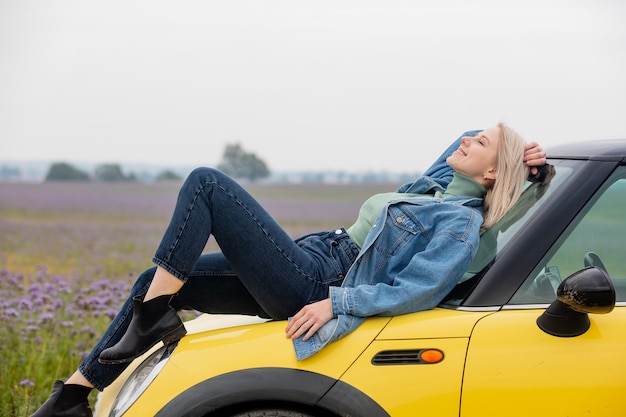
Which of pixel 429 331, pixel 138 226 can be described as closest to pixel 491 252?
pixel 429 331

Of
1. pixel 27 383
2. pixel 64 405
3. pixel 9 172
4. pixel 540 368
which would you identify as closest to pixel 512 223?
pixel 540 368

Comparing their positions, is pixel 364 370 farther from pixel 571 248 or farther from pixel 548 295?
pixel 571 248

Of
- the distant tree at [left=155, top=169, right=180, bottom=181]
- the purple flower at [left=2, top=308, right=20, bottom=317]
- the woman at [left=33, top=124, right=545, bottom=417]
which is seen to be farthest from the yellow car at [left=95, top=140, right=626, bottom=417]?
the distant tree at [left=155, top=169, right=180, bottom=181]

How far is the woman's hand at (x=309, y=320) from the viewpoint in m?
2.48

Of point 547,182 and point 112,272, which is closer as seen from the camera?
point 547,182

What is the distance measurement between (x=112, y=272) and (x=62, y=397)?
4.79 m

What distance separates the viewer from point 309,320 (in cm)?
251

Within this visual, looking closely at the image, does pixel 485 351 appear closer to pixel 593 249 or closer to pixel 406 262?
pixel 406 262

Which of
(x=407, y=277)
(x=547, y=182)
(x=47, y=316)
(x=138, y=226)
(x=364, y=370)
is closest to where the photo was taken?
(x=364, y=370)

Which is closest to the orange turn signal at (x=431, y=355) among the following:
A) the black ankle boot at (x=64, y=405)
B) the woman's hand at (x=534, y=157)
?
the woman's hand at (x=534, y=157)

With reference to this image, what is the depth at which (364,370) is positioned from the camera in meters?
2.40

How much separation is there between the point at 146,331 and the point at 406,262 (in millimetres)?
1065

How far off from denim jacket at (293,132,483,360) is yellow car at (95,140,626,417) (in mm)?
56

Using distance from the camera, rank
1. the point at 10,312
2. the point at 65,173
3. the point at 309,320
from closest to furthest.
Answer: the point at 309,320 → the point at 10,312 → the point at 65,173
